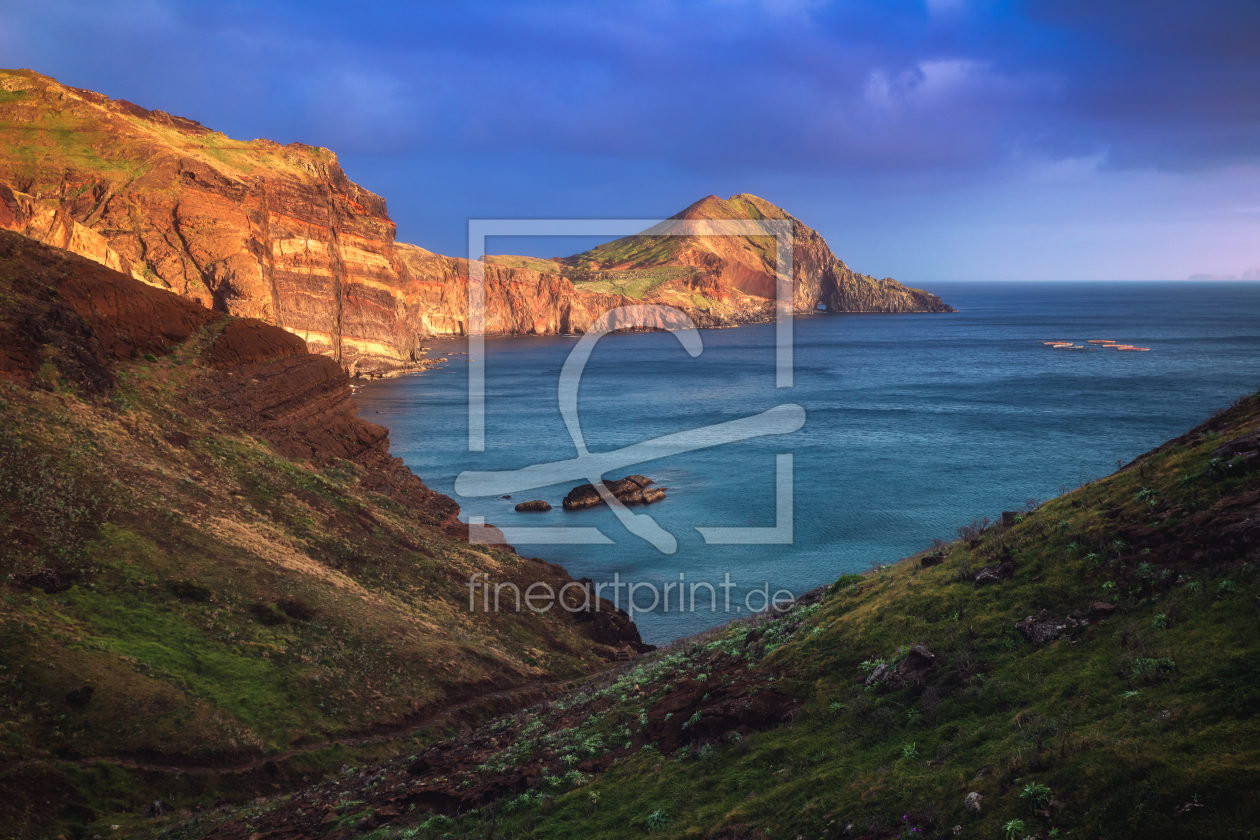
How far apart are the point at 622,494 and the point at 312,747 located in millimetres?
44978

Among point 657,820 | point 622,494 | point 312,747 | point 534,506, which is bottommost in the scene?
point 534,506

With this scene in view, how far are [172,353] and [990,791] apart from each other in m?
37.6

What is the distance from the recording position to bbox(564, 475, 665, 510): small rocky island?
6222 centimetres

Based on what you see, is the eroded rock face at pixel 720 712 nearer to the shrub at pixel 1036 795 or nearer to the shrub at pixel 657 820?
the shrub at pixel 657 820

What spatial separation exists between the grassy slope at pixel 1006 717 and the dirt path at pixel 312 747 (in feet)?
6.24

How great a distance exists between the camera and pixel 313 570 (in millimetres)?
26797

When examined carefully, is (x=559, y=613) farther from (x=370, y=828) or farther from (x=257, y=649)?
(x=370, y=828)

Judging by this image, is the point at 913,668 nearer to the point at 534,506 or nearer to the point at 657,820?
the point at 657,820

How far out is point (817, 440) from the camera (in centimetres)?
8369

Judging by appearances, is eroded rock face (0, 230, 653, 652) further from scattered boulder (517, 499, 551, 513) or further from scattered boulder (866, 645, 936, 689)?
scattered boulder (866, 645, 936, 689)

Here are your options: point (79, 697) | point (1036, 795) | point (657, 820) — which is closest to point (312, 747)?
point (79, 697)

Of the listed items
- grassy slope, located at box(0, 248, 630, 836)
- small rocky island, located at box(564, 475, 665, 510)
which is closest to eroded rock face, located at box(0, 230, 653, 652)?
grassy slope, located at box(0, 248, 630, 836)

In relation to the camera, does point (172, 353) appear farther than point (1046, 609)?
Yes

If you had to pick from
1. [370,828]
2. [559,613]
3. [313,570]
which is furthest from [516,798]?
[559,613]
